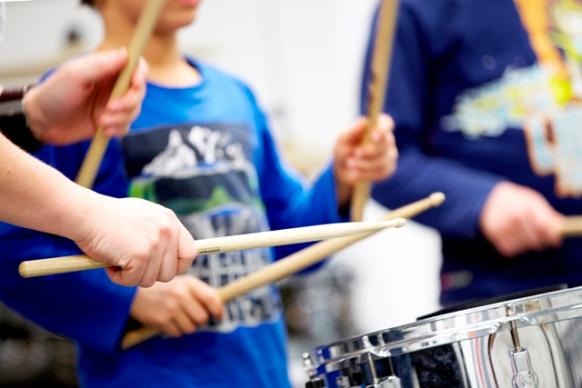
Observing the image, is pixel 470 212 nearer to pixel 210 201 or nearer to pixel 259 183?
pixel 259 183

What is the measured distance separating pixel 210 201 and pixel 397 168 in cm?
49

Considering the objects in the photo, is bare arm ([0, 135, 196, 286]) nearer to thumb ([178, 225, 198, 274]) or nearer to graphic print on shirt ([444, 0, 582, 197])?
thumb ([178, 225, 198, 274])

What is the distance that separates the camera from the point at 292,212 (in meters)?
1.36

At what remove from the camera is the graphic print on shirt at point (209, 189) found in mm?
1143

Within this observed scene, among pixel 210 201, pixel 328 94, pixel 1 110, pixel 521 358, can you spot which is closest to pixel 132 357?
pixel 210 201

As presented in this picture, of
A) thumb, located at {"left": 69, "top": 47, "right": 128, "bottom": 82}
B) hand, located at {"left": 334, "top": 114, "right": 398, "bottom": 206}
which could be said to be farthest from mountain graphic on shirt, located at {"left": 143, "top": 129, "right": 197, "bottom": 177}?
hand, located at {"left": 334, "top": 114, "right": 398, "bottom": 206}

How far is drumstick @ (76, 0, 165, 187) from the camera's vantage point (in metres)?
1.06

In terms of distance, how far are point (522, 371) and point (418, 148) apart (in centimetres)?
78

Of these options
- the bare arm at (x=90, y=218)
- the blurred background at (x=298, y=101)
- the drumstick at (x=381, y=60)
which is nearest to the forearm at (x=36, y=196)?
the bare arm at (x=90, y=218)

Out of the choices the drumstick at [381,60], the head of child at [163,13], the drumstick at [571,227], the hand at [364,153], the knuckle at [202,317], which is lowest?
the drumstick at [571,227]

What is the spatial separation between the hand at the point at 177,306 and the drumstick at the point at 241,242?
0.75 feet

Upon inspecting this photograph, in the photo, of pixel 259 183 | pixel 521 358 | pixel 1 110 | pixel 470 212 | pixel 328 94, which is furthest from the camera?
pixel 328 94

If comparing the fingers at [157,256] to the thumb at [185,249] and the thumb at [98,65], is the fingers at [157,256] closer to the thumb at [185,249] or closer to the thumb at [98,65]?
the thumb at [185,249]

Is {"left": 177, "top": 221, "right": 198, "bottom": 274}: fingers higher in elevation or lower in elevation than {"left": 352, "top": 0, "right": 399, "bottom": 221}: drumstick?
lower
